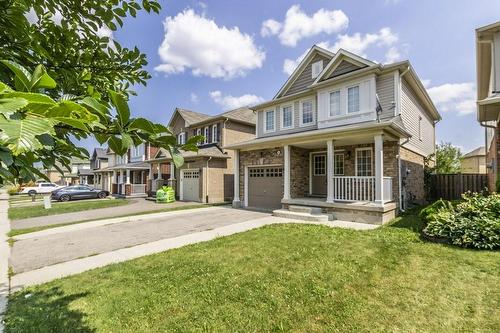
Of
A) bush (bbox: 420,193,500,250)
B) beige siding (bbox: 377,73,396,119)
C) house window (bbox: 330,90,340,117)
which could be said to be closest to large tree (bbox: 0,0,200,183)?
bush (bbox: 420,193,500,250)

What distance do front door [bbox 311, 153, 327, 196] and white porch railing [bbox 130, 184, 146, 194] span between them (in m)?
19.4

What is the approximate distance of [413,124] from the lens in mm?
12438

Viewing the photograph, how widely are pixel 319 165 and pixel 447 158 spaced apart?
1197 centimetres

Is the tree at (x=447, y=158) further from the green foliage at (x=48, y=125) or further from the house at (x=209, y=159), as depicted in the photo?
the green foliage at (x=48, y=125)

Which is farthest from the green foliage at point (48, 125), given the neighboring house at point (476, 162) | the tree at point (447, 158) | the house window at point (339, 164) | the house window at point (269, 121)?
the neighboring house at point (476, 162)

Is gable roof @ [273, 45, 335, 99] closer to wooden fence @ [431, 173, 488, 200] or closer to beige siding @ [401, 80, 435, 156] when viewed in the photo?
beige siding @ [401, 80, 435, 156]

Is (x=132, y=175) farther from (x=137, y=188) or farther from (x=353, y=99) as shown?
(x=353, y=99)

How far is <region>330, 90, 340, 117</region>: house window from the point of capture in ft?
38.9

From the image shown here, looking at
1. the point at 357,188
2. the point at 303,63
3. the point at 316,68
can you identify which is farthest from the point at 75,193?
the point at 357,188

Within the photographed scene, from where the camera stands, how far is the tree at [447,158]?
17984 mm

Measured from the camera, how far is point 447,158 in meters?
18.3

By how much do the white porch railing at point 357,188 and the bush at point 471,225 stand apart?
277 centimetres

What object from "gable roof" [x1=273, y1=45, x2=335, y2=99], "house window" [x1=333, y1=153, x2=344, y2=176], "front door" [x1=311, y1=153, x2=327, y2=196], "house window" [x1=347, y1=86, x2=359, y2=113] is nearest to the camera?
"house window" [x1=347, y1=86, x2=359, y2=113]

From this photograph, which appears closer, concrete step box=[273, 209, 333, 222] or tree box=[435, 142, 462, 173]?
concrete step box=[273, 209, 333, 222]
